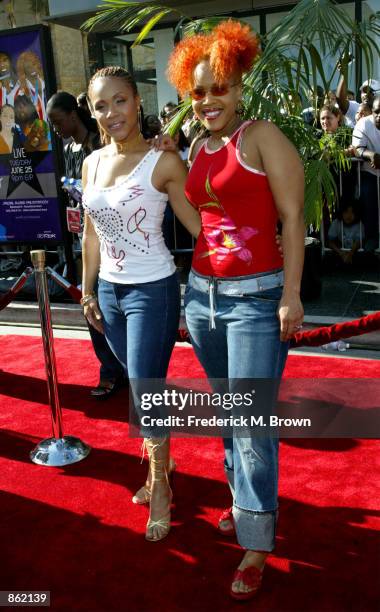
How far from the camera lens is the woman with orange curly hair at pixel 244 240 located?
2.21 m

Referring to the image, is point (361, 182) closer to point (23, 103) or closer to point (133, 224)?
point (23, 103)

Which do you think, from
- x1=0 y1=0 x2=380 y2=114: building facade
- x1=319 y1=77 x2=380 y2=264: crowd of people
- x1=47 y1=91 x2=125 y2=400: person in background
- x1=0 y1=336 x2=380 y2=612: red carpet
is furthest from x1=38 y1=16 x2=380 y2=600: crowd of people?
x1=0 y1=0 x2=380 y2=114: building facade

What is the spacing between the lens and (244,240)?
2.26 metres

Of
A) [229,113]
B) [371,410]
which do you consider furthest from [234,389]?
[371,410]

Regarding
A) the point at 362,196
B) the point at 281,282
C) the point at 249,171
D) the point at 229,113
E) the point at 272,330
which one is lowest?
the point at 362,196

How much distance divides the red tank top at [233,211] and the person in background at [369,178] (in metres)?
5.55

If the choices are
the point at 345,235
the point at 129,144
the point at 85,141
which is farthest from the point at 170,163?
the point at 345,235

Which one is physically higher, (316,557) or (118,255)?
(118,255)

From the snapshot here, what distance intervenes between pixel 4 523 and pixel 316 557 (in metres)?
1.44

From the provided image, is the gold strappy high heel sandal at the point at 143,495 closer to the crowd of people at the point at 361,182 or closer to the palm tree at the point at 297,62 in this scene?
the palm tree at the point at 297,62

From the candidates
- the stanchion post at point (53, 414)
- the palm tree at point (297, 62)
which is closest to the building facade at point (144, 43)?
the palm tree at point (297, 62)

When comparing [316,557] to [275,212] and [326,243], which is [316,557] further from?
[326,243]

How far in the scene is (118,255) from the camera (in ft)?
8.83

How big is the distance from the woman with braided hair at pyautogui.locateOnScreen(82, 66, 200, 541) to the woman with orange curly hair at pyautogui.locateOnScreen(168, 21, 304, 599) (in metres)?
0.27
